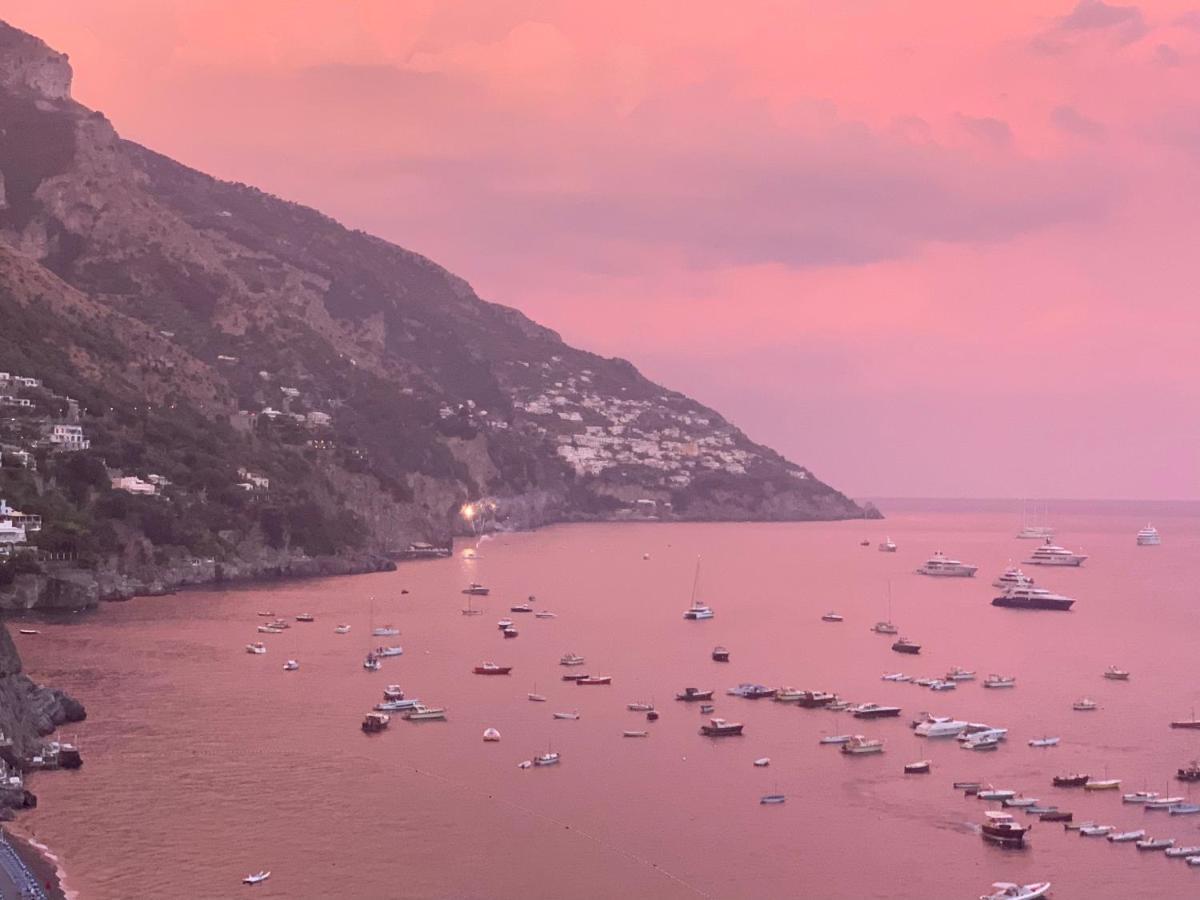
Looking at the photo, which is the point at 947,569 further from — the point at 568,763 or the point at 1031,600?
the point at 568,763

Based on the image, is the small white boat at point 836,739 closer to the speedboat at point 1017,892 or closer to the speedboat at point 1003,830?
the speedboat at point 1003,830

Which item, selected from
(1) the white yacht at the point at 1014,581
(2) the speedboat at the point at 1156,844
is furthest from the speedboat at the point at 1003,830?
(1) the white yacht at the point at 1014,581

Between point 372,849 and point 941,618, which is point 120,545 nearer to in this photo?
point 941,618

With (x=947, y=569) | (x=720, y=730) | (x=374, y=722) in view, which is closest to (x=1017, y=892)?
(x=720, y=730)

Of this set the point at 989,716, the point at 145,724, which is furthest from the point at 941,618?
the point at 145,724

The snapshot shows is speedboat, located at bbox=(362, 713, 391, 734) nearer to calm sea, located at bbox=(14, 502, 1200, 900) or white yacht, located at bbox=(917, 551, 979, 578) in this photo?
calm sea, located at bbox=(14, 502, 1200, 900)

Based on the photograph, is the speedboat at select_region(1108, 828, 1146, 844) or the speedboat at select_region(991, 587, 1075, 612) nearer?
the speedboat at select_region(1108, 828, 1146, 844)

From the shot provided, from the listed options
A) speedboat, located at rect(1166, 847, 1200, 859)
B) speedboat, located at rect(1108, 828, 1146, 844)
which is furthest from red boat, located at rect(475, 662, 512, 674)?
speedboat, located at rect(1166, 847, 1200, 859)
